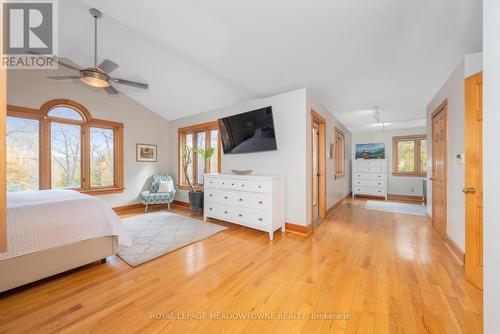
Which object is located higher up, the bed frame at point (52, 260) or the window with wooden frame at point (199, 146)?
the window with wooden frame at point (199, 146)

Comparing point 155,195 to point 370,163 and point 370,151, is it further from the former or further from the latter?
point 370,151

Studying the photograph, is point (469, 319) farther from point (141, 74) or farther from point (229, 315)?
point (141, 74)

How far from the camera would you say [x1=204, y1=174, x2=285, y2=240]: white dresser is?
9.43ft

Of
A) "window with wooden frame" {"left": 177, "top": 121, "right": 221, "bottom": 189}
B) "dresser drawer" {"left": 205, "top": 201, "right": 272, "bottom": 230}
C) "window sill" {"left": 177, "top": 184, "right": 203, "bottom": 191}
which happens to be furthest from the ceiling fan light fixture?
"window sill" {"left": 177, "top": 184, "right": 203, "bottom": 191}

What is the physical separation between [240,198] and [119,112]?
3779mm

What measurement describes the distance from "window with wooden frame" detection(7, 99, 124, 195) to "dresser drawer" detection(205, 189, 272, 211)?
8.51 ft

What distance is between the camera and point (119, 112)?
452 cm

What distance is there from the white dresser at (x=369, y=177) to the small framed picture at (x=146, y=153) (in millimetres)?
6455

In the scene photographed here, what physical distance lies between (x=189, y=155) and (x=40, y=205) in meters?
3.25

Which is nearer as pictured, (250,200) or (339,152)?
(250,200)

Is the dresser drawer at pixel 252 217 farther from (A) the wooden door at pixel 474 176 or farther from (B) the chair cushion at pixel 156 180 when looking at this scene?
(B) the chair cushion at pixel 156 180

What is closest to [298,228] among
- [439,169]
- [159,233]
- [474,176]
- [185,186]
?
[474,176]

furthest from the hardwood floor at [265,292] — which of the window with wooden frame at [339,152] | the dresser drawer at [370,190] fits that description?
the dresser drawer at [370,190]

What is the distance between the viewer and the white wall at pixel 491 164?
2.70 feet
